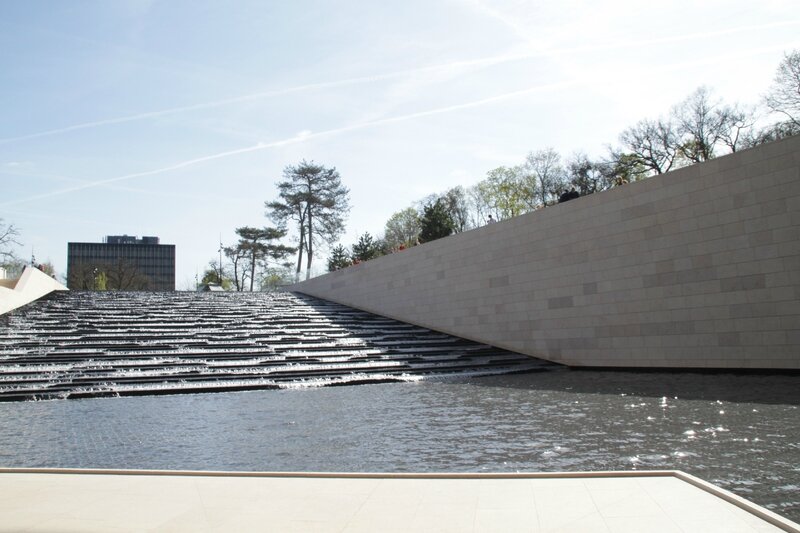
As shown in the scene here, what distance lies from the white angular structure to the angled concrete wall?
11665mm

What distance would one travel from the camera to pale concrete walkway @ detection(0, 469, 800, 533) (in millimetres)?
3314

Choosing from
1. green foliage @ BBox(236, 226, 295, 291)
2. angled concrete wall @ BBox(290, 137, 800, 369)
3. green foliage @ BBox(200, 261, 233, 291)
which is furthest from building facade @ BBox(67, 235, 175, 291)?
angled concrete wall @ BBox(290, 137, 800, 369)

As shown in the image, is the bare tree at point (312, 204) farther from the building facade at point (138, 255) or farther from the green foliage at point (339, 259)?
the building facade at point (138, 255)

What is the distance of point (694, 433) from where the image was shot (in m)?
5.89

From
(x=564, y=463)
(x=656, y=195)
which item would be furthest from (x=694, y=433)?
(x=656, y=195)

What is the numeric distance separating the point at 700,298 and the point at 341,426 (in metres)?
7.33

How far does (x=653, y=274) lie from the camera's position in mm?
11711

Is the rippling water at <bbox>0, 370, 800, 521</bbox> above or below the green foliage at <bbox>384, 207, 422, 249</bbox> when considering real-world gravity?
below

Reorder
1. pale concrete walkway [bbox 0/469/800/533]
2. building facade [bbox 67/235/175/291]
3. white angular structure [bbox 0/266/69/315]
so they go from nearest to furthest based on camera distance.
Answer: pale concrete walkway [bbox 0/469/800/533] → white angular structure [bbox 0/266/69/315] → building facade [bbox 67/235/175/291]

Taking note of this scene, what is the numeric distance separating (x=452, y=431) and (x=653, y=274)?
703 cm

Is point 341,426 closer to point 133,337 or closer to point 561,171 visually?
point 133,337

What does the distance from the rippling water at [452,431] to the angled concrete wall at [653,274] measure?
118cm

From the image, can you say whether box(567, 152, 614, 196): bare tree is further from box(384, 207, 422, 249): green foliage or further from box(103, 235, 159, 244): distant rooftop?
box(103, 235, 159, 244): distant rooftop

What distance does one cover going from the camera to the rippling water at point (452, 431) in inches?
193
